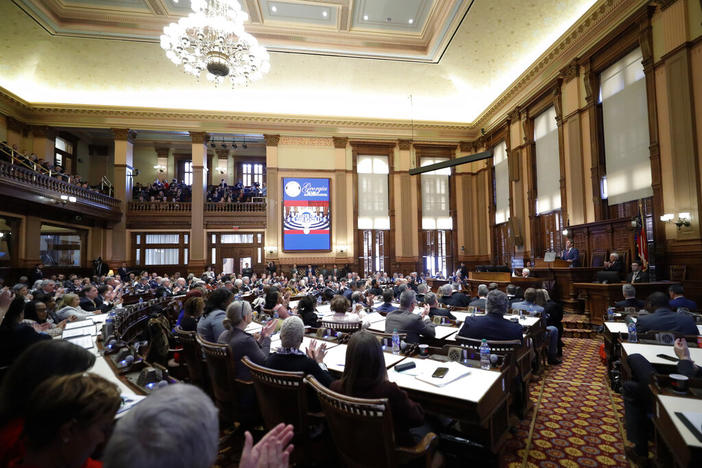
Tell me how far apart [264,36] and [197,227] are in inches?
302

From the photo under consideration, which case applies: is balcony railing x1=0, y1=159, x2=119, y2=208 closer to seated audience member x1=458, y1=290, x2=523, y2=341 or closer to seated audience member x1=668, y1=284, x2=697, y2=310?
seated audience member x1=458, y1=290, x2=523, y2=341

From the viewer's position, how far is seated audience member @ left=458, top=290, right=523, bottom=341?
315 centimetres

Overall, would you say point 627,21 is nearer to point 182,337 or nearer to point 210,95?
point 182,337

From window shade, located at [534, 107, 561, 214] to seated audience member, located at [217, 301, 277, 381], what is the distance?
10.4 m

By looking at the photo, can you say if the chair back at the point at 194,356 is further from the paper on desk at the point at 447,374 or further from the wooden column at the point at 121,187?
the wooden column at the point at 121,187

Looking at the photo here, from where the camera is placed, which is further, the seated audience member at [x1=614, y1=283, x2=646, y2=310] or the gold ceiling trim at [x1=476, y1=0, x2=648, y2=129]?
the gold ceiling trim at [x1=476, y1=0, x2=648, y2=129]

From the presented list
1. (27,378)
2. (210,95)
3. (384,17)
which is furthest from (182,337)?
(210,95)

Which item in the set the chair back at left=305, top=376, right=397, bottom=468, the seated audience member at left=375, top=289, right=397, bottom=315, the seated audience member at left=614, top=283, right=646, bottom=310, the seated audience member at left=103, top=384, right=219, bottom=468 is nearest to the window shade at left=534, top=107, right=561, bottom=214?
the seated audience member at left=614, top=283, right=646, bottom=310

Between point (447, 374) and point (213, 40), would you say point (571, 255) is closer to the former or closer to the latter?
point (447, 374)

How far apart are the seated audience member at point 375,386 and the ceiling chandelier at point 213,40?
26.7ft

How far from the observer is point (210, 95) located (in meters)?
13.9

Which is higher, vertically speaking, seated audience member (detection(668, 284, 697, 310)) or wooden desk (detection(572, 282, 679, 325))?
seated audience member (detection(668, 284, 697, 310))

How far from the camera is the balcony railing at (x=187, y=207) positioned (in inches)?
566

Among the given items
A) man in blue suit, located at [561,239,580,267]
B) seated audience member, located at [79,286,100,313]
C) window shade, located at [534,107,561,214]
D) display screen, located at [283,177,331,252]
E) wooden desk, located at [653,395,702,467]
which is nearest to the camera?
wooden desk, located at [653,395,702,467]
